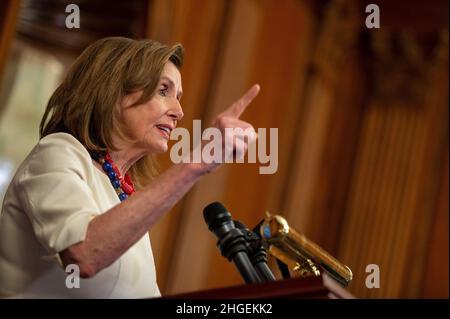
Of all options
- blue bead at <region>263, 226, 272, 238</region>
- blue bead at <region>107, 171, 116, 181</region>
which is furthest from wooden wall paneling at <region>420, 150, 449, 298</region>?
blue bead at <region>263, 226, 272, 238</region>

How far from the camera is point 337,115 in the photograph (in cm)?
783

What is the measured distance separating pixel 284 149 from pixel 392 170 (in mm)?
1407

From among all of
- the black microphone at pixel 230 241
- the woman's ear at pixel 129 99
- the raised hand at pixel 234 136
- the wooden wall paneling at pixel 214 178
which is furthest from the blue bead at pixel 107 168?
the wooden wall paneling at pixel 214 178

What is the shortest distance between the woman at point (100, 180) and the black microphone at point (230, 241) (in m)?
0.13

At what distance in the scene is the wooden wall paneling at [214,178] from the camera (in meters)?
5.33

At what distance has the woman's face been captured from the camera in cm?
225

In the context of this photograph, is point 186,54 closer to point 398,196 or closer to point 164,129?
point 164,129

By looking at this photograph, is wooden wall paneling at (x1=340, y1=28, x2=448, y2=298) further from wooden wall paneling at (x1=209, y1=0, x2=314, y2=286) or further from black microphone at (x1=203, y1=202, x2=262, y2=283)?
black microphone at (x1=203, y1=202, x2=262, y2=283)

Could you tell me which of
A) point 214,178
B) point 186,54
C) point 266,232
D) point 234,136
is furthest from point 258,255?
point 214,178

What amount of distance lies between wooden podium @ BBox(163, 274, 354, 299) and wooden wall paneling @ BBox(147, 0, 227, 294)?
3186 mm

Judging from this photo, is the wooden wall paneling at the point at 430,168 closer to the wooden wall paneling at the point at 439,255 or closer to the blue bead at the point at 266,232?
the wooden wall paneling at the point at 439,255

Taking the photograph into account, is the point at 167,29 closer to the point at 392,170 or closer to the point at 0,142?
the point at 0,142

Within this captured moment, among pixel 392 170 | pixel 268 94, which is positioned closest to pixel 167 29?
pixel 268 94

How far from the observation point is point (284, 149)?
6934 millimetres
